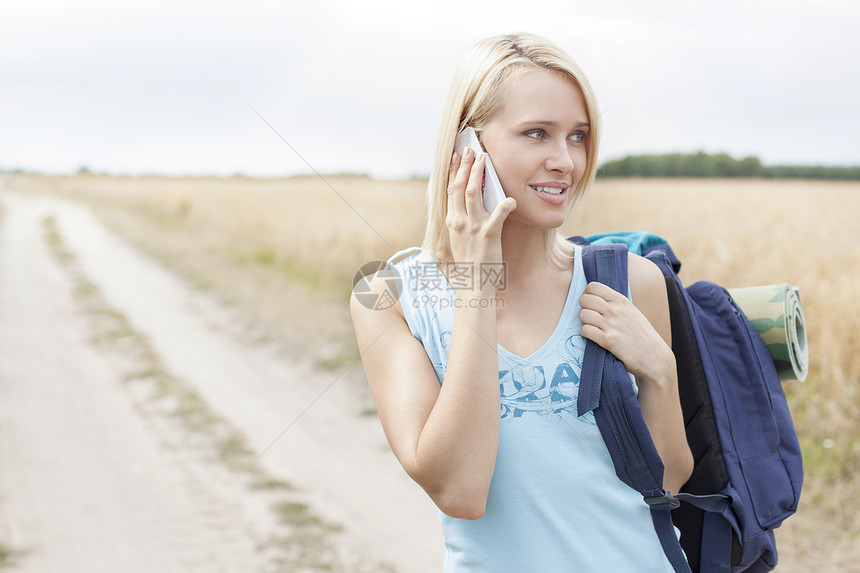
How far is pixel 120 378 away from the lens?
6.01 m

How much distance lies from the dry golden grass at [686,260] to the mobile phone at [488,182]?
18.3 inches

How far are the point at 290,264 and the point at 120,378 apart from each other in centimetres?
508

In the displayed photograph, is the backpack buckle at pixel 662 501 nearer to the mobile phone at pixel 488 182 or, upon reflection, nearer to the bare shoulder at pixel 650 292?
the bare shoulder at pixel 650 292

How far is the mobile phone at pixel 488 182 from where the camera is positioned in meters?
1.42

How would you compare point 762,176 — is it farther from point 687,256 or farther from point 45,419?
point 45,419

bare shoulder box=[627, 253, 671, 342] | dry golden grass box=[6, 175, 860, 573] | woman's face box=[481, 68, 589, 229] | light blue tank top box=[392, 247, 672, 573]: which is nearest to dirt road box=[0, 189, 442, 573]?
dry golden grass box=[6, 175, 860, 573]

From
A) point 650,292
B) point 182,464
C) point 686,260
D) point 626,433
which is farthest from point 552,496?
point 686,260

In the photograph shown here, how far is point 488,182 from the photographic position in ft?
4.75

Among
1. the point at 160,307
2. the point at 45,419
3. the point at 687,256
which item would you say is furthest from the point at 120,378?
the point at 687,256

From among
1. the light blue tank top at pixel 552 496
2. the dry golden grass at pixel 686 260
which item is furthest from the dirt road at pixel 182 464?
the light blue tank top at pixel 552 496

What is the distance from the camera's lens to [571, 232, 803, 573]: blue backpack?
1577 millimetres

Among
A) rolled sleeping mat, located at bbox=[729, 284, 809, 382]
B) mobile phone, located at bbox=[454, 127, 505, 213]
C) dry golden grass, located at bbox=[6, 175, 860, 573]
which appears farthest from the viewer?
dry golden grass, located at bbox=[6, 175, 860, 573]

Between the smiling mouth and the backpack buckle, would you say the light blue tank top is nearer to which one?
the backpack buckle

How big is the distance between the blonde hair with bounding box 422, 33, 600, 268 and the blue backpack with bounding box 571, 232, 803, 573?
21cm
